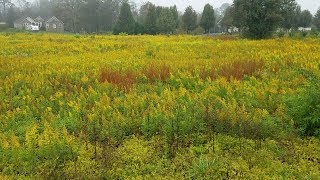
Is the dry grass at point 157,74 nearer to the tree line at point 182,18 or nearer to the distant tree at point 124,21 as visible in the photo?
the tree line at point 182,18

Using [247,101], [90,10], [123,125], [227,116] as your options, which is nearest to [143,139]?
[123,125]

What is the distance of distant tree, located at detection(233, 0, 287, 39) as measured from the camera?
29.7 meters

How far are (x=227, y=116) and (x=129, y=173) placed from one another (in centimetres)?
250

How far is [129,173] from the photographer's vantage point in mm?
5336

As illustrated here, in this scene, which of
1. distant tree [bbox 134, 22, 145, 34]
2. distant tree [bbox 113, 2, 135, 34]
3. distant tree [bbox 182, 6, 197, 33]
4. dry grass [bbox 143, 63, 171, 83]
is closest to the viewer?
dry grass [bbox 143, 63, 171, 83]

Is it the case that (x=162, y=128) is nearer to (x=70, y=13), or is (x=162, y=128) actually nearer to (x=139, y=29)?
(x=139, y=29)

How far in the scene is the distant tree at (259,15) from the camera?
29703 mm

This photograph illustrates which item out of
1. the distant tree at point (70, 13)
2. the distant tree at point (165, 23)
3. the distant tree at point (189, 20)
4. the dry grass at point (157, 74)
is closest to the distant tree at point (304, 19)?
the distant tree at point (189, 20)

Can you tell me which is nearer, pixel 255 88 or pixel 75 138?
pixel 75 138

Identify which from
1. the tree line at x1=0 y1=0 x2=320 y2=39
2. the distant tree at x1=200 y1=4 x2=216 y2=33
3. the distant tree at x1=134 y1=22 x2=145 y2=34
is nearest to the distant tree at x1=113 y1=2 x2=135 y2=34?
the tree line at x1=0 y1=0 x2=320 y2=39

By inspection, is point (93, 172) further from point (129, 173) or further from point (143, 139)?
point (143, 139)

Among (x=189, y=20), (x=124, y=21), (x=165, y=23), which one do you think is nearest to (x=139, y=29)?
(x=124, y=21)

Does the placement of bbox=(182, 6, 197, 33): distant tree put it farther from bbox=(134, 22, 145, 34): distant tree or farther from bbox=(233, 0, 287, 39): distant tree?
bbox=(233, 0, 287, 39): distant tree

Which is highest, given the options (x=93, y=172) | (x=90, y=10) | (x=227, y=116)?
(x=90, y=10)
